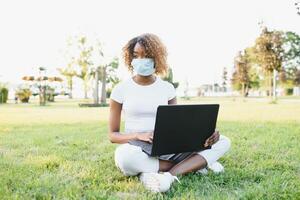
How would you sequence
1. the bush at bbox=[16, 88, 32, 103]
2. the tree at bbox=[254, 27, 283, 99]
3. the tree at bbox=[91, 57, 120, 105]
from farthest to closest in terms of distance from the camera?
the bush at bbox=[16, 88, 32, 103], the tree at bbox=[254, 27, 283, 99], the tree at bbox=[91, 57, 120, 105]

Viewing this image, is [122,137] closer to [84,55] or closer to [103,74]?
[103,74]

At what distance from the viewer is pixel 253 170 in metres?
3.33

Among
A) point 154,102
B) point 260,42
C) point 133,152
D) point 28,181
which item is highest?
point 260,42

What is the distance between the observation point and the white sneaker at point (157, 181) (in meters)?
2.54

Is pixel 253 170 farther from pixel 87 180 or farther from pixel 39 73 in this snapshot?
pixel 39 73

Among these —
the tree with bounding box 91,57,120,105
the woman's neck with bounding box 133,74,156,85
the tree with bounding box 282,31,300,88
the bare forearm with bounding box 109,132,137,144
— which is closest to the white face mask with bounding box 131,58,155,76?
the woman's neck with bounding box 133,74,156,85

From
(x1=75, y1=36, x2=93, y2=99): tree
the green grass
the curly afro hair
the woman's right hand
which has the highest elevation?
(x1=75, y1=36, x2=93, y2=99): tree

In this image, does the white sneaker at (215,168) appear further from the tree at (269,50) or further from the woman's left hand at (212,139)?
the tree at (269,50)

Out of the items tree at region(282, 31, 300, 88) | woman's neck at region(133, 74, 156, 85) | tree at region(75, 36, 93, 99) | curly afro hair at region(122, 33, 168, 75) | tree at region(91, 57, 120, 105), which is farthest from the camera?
tree at region(282, 31, 300, 88)

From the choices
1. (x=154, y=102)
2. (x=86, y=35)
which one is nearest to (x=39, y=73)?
(x=86, y=35)

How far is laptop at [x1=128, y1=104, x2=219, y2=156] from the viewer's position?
2617 mm

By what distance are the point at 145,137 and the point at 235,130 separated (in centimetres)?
414

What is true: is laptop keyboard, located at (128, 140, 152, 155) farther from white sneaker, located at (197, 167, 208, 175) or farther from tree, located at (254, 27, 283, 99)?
tree, located at (254, 27, 283, 99)

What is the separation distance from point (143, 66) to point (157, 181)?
3.03ft
